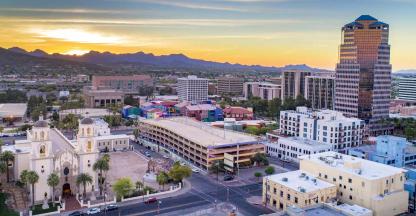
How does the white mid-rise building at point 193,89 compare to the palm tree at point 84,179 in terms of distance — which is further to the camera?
the white mid-rise building at point 193,89

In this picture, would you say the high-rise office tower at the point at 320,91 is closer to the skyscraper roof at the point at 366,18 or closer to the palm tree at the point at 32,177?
the skyscraper roof at the point at 366,18

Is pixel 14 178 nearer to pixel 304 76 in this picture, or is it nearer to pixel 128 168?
pixel 128 168

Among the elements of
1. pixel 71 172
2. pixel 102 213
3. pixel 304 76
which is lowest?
pixel 102 213

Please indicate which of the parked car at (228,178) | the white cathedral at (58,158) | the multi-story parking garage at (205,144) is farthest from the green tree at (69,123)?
the parked car at (228,178)

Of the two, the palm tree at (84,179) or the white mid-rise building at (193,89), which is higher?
the white mid-rise building at (193,89)

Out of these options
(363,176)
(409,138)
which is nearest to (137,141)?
(363,176)

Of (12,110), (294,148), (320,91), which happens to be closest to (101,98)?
(12,110)

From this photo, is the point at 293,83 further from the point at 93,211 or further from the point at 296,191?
the point at 93,211
